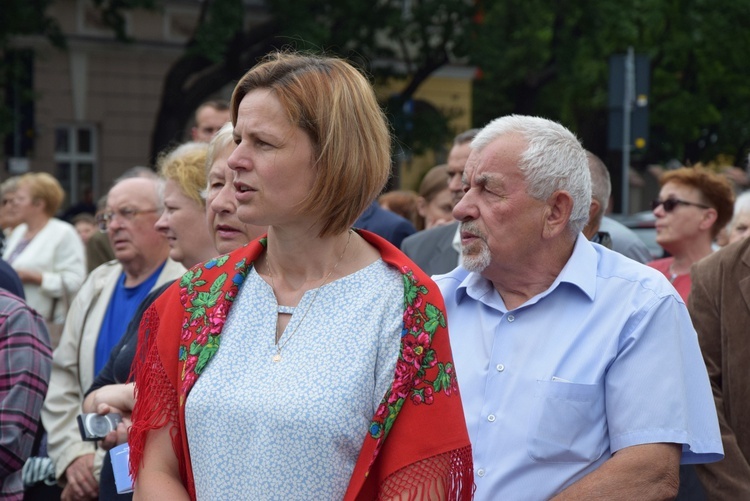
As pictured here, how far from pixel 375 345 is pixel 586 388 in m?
0.87

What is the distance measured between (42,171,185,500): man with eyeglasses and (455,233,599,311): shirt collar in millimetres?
1745

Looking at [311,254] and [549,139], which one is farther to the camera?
[549,139]

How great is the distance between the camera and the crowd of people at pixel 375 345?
2.63m

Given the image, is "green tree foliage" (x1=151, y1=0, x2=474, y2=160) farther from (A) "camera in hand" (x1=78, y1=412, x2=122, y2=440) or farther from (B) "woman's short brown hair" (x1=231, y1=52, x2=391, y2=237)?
(B) "woman's short brown hair" (x1=231, y1=52, x2=391, y2=237)

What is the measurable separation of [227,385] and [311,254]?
1.20 ft

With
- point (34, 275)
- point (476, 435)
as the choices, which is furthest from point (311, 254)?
point (34, 275)

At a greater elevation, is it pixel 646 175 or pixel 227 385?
pixel 227 385

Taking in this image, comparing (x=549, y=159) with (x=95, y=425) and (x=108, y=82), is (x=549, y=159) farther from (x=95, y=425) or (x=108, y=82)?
(x=108, y=82)

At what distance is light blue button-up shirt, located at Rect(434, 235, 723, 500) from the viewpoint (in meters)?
3.29

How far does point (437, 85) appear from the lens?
103 ft

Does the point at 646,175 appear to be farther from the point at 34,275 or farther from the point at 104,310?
the point at 104,310

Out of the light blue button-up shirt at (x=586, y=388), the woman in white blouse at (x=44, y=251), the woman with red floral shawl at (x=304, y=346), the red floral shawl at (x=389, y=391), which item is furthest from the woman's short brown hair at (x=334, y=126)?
the woman in white blouse at (x=44, y=251)

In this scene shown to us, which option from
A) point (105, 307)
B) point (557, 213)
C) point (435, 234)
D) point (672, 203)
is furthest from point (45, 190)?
point (557, 213)

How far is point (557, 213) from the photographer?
366 cm
